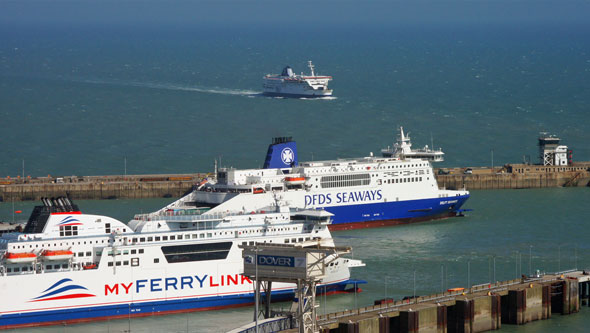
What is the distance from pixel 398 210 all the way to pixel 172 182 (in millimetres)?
13602

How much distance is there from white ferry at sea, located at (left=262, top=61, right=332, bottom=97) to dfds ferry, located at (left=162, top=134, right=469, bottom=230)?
4784 cm

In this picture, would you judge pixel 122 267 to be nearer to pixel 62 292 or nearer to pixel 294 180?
pixel 62 292

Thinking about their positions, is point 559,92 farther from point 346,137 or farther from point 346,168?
point 346,168

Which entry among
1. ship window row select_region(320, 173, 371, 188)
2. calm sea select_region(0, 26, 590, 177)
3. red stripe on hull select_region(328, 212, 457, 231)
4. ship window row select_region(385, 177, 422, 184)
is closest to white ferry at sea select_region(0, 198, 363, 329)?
red stripe on hull select_region(328, 212, 457, 231)

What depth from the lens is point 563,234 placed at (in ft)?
180

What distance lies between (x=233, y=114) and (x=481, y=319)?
6060cm

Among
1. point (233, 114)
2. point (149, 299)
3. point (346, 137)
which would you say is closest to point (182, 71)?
point (233, 114)

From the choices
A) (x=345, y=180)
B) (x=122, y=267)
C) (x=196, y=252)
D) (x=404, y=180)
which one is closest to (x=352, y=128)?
(x=404, y=180)

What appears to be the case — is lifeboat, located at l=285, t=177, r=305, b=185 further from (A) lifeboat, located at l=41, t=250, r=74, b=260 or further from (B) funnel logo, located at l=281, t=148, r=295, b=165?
(A) lifeboat, located at l=41, t=250, r=74, b=260

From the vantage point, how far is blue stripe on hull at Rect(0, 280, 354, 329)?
39.0 metres

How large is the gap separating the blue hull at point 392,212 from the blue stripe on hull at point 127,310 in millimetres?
18438

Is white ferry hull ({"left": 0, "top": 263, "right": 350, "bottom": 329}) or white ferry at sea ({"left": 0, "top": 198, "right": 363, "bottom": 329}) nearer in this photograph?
white ferry hull ({"left": 0, "top": 263, "right": 350, "bottom": 329})

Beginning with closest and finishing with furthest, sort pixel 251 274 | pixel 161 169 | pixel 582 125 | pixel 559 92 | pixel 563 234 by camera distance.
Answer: pixel 251 274
pixel 563 234
pixel 161 169
pixel 582 125
pixel 559 92

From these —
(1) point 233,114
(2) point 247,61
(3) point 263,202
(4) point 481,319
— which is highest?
(2) point 247,61
